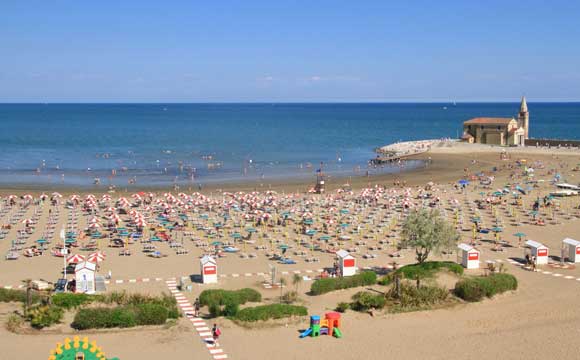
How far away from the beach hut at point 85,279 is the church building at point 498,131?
223ft

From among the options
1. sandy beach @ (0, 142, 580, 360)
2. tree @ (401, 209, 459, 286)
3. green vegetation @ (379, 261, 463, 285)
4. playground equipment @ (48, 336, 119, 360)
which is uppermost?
tree @ (401, 209, 459, 286)

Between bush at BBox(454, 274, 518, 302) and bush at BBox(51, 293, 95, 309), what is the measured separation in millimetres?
11726

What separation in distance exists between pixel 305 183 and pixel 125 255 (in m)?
27.8

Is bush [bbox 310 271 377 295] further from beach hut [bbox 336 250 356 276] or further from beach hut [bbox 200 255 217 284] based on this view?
beach hut [bbox 200 255 217 284]

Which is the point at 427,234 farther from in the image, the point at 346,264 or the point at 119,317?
the point at 119,317

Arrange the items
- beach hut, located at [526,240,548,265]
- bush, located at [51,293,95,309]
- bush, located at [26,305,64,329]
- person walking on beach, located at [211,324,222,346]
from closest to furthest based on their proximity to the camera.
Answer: person walking on beach, located at [211,324,222,346]
bush, located at [26,305,64,329]
bush, located at [51,293,95,309]
beach hut, located at [526,240,548,265]

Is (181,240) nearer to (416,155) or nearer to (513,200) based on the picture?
(513,200)

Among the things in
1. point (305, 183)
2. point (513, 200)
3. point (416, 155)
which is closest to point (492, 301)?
point (513, 200)

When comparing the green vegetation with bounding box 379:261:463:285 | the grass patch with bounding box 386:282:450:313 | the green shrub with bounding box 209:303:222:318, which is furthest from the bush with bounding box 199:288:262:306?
the green vegetation with bounding box 379:261:463:285

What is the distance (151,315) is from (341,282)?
6.74 metres

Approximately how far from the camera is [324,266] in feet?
80.8

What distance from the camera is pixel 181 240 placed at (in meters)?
28.7

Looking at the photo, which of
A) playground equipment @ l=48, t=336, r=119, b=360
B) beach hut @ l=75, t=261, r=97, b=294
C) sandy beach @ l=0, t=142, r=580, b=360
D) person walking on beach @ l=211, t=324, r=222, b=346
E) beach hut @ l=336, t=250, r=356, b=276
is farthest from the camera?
beach hut @ l=336, t=250, r=356, b=276

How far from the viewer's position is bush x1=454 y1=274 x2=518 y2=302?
1956cm
